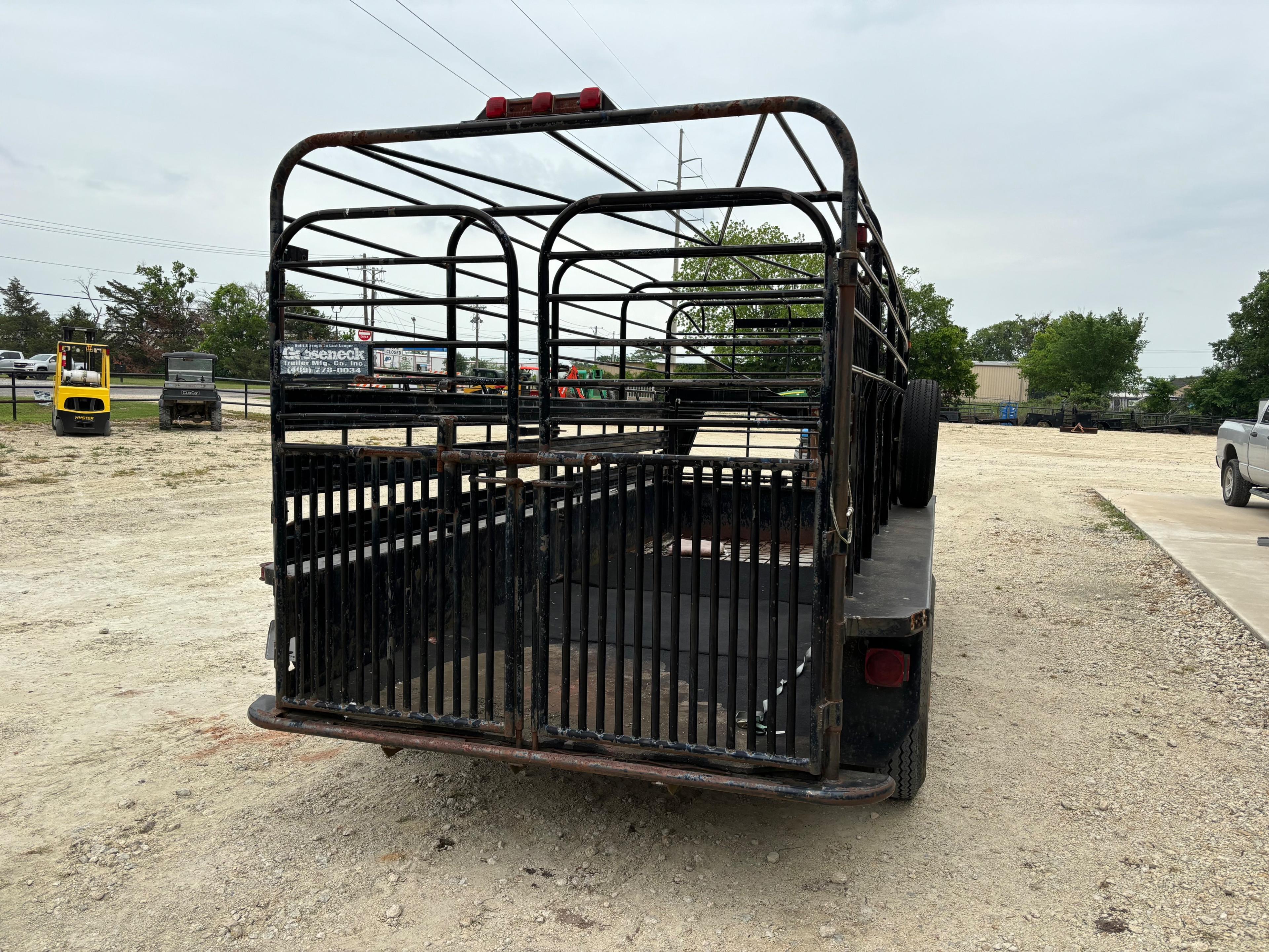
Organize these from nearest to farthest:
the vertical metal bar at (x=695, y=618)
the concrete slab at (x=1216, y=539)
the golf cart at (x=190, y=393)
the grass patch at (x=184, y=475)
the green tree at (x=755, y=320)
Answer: the vertical metal bar at (x=695, y=618) → the green tree at (x=755, y=320) → the concrete slab at (x=1216, y=539) → the grass patch at (x=184, y=475) → the golf cart at (x=190, y=393)

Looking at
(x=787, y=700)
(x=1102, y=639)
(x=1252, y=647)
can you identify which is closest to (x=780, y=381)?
(x=787, y=700)

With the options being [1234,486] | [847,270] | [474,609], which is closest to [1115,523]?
[1234,486]

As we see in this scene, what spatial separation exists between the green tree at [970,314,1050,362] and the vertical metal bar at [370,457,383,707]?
142m

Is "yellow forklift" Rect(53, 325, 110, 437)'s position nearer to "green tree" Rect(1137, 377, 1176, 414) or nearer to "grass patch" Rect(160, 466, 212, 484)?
"grass patch" Rect(160, 466, 212, 484)

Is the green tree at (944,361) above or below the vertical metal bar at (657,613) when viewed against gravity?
above

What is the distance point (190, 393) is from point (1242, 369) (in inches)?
2336

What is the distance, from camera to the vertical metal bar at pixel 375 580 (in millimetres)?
2973

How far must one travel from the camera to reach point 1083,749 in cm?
404

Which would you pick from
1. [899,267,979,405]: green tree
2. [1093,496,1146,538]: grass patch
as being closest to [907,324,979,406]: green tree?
[899,267,979,405]: green tree

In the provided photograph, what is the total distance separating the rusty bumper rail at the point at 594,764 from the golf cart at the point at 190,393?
20.6 m

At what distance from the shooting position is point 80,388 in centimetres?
1809

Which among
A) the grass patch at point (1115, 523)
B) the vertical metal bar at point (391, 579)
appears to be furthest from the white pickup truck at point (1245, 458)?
the vertical metal bar at point (391, 579)

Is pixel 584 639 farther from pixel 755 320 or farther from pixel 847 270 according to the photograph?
pixel 755 320

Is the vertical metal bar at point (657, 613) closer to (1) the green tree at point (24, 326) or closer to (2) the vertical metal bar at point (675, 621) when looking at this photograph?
(2) the vertical metal bar at point (675, 621)
